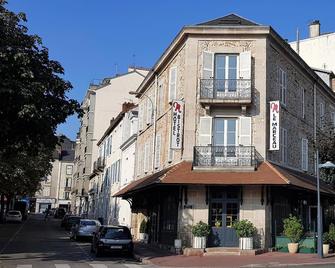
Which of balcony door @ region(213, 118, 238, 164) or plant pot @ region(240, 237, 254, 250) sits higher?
balcony door @ region(213, 118, 238, 164)

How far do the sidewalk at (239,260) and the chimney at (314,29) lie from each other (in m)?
33.5

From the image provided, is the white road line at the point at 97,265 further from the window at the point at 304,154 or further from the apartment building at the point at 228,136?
the window at the point at 304,154

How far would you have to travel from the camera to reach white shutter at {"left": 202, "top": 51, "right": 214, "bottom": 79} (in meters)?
25.6

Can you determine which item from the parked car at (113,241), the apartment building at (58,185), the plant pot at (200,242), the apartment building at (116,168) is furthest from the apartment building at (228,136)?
the apartment building at (58,185)

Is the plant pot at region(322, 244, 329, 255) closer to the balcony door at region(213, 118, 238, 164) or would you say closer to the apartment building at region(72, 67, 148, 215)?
the balcony door at region(213, 118, 238, 164)

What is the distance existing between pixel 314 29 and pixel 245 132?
31.2 meters

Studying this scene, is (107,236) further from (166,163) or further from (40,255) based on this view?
(166,163)

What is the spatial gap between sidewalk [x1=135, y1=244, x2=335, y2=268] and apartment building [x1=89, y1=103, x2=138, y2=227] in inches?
685

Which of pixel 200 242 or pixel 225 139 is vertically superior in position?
pixel 225 139

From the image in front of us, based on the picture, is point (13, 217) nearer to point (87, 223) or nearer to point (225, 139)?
point (87, 223)

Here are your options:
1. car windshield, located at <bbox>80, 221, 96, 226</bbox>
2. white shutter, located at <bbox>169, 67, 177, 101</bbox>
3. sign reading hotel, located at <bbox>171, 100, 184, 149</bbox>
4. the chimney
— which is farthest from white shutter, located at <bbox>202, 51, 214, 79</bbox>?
the chimney

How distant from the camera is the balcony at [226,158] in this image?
24.5 meters

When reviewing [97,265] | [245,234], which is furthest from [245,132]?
[97,265]

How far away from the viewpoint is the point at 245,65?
25391 mm
